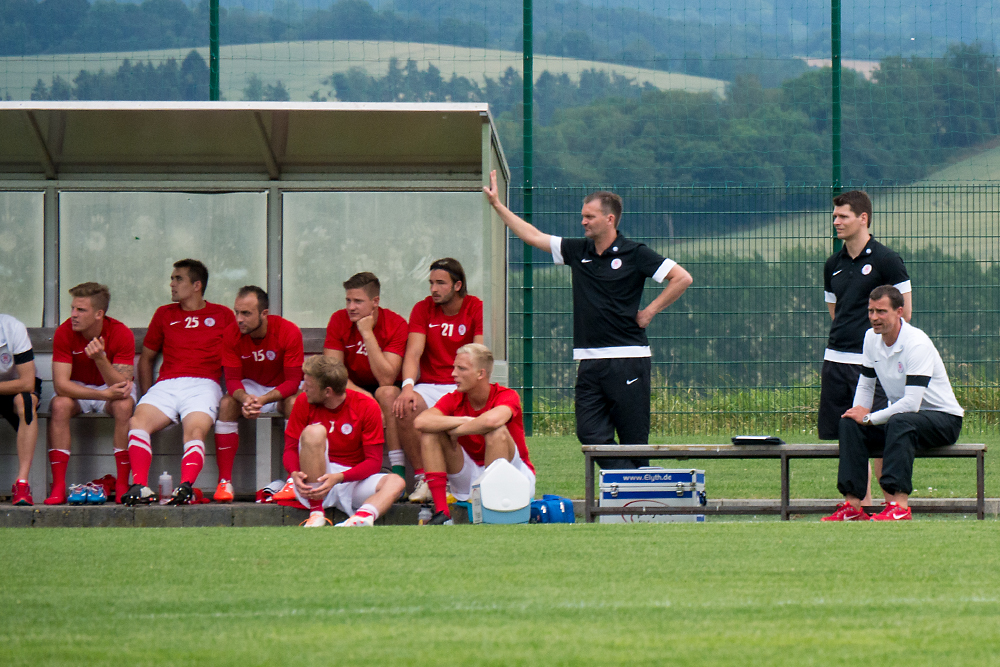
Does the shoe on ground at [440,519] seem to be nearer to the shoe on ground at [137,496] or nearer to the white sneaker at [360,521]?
the white sneaker at [360,521]

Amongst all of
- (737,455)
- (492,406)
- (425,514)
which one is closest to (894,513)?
(737,455)

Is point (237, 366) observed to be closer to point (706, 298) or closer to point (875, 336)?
point (875, 336)

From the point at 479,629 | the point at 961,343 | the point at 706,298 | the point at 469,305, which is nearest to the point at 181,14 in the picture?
the point at 706,298

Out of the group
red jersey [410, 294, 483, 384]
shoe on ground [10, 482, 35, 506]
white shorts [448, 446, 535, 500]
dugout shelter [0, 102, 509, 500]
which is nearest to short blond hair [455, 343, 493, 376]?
white shorts [448, 446, 535, 500]

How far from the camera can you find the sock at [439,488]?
6.17 metres

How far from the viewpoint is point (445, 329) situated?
694 centimetres

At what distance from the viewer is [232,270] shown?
838 centimetres

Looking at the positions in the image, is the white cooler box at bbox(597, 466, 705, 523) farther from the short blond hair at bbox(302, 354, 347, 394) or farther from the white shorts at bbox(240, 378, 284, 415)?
the white shorts at bbox(240, 378, 284, 415)

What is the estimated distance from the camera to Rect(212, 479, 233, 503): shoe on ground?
6.70 m

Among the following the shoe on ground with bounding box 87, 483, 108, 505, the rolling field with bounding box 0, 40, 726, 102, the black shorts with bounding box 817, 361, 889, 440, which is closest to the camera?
the black shorts with bounding box 817, 361, 889, 440

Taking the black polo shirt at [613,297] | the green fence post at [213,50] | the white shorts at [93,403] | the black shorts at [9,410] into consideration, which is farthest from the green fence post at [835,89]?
the black shorts at [9,410]

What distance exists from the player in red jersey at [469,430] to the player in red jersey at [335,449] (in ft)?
0.74

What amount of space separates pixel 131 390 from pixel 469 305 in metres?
2.03

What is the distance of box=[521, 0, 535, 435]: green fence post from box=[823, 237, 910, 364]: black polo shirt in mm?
3458
